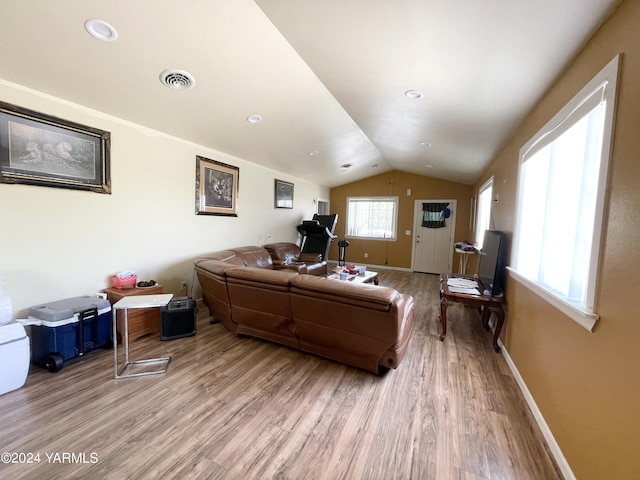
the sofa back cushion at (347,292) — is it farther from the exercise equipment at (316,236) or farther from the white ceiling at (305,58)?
the exercise equipment at (316,236)

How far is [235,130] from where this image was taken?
3564 millimetres

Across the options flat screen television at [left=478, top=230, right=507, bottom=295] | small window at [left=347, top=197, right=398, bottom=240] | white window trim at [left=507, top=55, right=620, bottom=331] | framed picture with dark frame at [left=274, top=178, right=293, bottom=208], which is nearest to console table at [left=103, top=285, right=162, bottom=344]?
framed picture with dark frame at [left=274, top=178, right=293, bottom=208]

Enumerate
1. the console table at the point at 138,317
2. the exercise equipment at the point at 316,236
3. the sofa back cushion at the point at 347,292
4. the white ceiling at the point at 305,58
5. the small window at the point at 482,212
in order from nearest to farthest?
the white ceiling at the point at 305,58 → the sofa back cushion at the point at 347,292 → the console table at the point at 138,317 → the small window at the point at 482,212 → the exercise equipment at the point at 316,236

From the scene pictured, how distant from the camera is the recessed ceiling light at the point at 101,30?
5.70 feet

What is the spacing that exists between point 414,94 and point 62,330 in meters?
3.79

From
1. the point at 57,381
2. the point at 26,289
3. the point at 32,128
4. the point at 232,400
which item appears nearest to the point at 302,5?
the point at 32,128

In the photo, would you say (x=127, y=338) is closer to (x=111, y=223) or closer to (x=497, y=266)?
(x=111, y=223)

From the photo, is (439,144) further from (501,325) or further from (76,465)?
(76,465)

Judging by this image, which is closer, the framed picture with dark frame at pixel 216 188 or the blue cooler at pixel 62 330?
the blue cooler at pixel 62 330

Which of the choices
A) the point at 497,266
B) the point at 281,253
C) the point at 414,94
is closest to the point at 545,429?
the point at 497,266

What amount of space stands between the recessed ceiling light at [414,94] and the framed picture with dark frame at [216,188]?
9.76 feet

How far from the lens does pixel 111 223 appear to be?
2.83 meters

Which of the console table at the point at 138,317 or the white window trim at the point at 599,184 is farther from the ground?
the white window trim at the point at 599,184

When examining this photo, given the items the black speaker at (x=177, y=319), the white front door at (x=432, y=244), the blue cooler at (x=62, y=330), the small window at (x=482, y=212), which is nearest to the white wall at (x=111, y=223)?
the blue cooler at (x=62, y=330)
